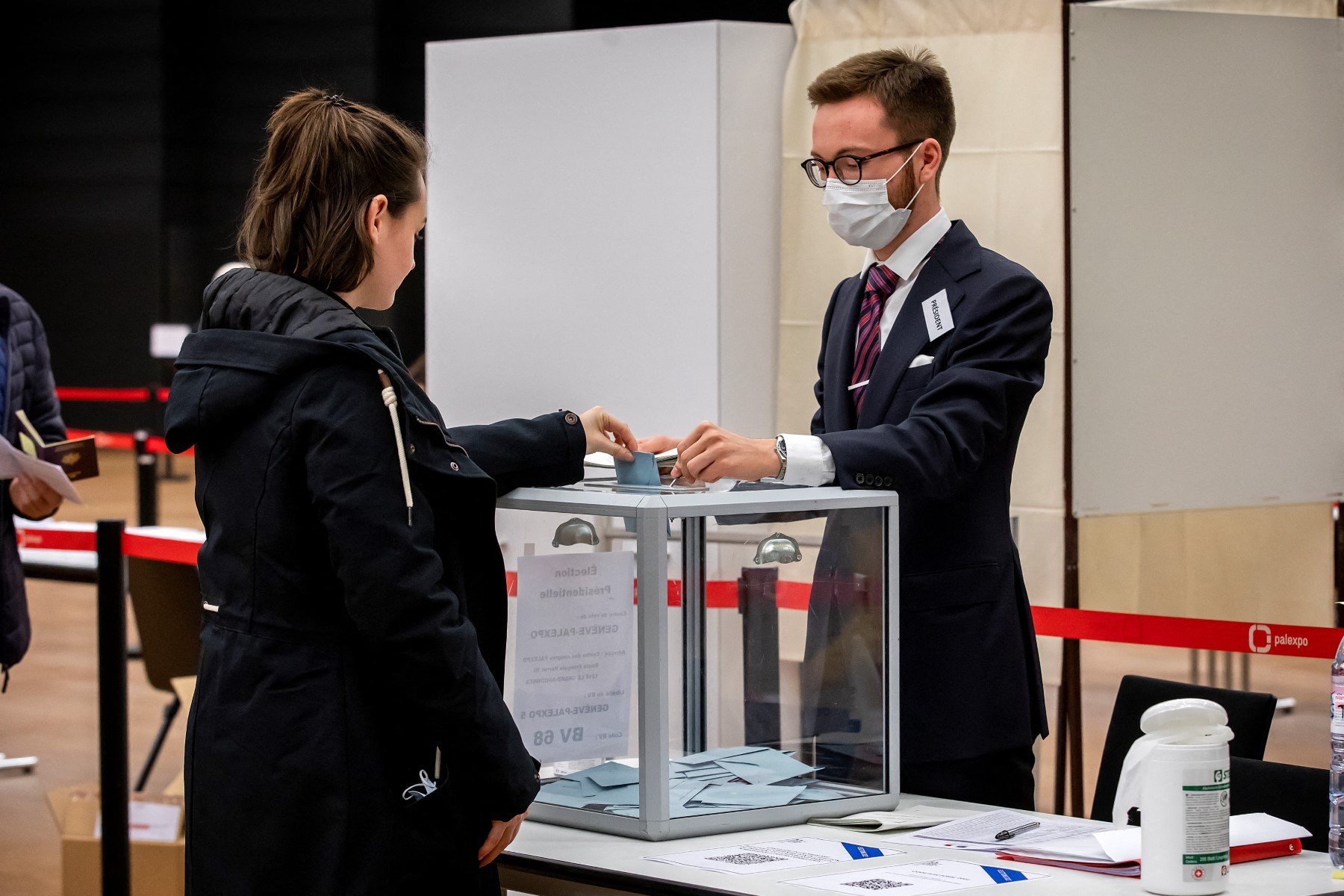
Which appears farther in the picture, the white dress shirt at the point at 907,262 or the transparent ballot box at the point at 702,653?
the white dress shirt at the point at 907,262

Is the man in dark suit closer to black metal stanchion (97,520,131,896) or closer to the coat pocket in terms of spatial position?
the coat pocket

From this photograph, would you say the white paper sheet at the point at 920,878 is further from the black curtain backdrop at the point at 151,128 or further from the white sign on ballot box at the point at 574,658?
the black curtain backdrop at the point at 151,128

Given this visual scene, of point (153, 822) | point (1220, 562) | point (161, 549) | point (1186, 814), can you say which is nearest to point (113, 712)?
point (153, 822)

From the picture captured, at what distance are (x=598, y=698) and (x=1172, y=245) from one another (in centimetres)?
207

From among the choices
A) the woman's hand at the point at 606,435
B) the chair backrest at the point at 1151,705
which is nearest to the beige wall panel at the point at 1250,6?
the chair backrest at the point at 1151,705

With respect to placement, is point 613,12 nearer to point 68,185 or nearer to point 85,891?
point 68,185

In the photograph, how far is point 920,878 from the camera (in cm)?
145

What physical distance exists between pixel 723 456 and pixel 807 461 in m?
0.10

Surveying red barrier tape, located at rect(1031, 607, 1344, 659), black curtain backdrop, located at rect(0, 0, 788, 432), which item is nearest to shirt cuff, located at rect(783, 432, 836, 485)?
red barrier tape, located at rect(1031, 607, 1344, 659)

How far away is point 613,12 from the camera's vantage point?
9.48 m

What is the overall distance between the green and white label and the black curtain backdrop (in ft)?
33.6

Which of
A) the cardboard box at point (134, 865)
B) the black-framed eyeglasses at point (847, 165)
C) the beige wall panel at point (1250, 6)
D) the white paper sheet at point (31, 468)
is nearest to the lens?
the black-framed eyeglasses at point (847, 165)

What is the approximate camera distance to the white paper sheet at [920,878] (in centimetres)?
141

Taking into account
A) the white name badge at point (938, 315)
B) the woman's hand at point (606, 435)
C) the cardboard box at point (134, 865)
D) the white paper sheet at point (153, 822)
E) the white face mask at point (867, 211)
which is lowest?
the cardboard box at point (134, 865)
